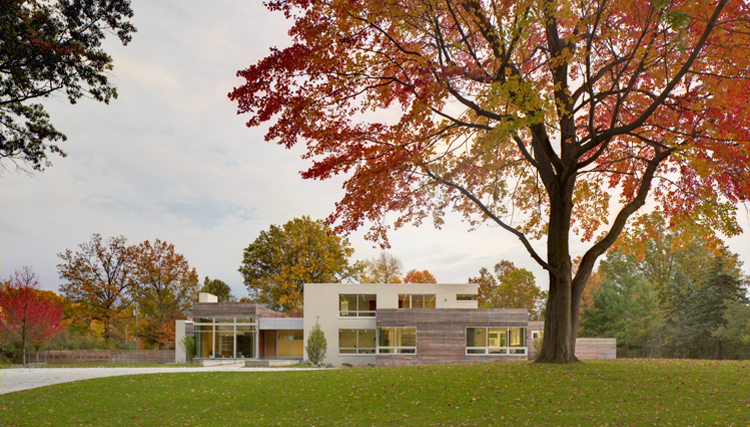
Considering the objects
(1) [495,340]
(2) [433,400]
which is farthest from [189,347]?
(2) [433,400]

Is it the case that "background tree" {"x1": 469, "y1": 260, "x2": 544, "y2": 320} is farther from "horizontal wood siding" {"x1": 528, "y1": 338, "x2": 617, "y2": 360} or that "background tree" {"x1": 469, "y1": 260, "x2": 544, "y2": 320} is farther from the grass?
the grass

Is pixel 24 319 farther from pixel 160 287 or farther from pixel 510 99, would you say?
pixel 510 99

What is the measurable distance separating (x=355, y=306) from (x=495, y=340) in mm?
7566

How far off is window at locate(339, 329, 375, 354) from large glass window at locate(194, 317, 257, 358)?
4.73 meters

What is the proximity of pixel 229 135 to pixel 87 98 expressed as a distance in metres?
7.00

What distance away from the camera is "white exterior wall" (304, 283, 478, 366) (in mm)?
28469

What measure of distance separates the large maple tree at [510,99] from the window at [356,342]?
1562 cm

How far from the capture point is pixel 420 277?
1944 inches

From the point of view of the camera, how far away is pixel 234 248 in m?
39.3

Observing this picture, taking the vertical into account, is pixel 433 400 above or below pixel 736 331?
above

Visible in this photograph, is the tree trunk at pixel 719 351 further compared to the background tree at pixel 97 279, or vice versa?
the background tree at pixel 97 279

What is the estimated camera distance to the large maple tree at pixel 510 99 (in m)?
9.31

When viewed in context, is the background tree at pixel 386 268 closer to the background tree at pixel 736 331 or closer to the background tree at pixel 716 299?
the background tree at pixel 716 299

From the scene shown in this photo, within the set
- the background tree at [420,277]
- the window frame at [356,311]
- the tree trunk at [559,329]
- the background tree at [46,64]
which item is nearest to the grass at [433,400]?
the tree trunk at [559,329]
